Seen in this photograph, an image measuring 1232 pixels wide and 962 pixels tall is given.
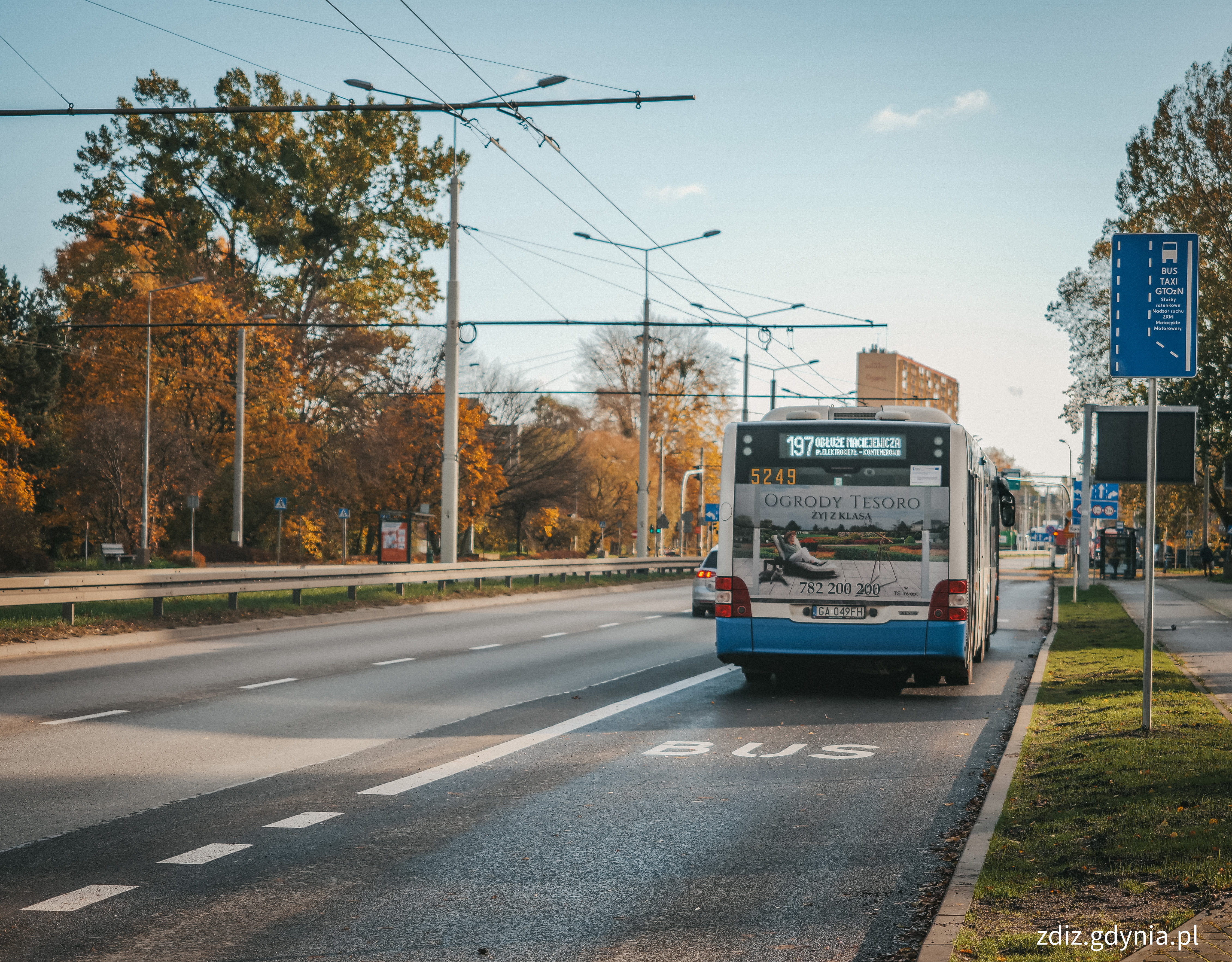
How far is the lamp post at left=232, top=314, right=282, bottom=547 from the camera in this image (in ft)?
144

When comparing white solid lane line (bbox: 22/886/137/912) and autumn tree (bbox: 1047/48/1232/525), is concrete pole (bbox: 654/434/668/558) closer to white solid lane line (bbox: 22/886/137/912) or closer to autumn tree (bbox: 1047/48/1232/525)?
autumn tree (bbox: 1047/48/1232/525)

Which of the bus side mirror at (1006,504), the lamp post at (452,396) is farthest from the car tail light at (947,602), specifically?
the lamp post at (452,396)

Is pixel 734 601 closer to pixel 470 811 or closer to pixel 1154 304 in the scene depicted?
pixel 1154 304

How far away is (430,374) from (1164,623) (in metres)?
41.2

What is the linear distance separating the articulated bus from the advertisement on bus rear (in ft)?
0.04

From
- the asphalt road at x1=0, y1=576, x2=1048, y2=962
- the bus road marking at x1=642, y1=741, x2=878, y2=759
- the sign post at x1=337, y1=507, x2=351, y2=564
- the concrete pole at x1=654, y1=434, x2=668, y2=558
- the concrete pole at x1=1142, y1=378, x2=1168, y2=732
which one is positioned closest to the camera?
the asphalt road at x1=0, y1=576, x2=1048, y2=962

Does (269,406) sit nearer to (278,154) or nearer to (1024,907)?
(278,154)

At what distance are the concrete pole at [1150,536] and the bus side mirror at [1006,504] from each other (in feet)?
34.9

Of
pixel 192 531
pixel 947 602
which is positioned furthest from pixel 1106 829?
pixel 192 531

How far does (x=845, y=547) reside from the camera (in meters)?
13.3

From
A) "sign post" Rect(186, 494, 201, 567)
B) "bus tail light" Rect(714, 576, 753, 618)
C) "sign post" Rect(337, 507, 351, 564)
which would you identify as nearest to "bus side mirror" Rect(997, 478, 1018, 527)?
"bus tail light" Rect(714, 576, 753, 618)

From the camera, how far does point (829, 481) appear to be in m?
13.5

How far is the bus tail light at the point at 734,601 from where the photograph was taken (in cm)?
1341

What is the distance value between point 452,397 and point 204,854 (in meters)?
22.7
